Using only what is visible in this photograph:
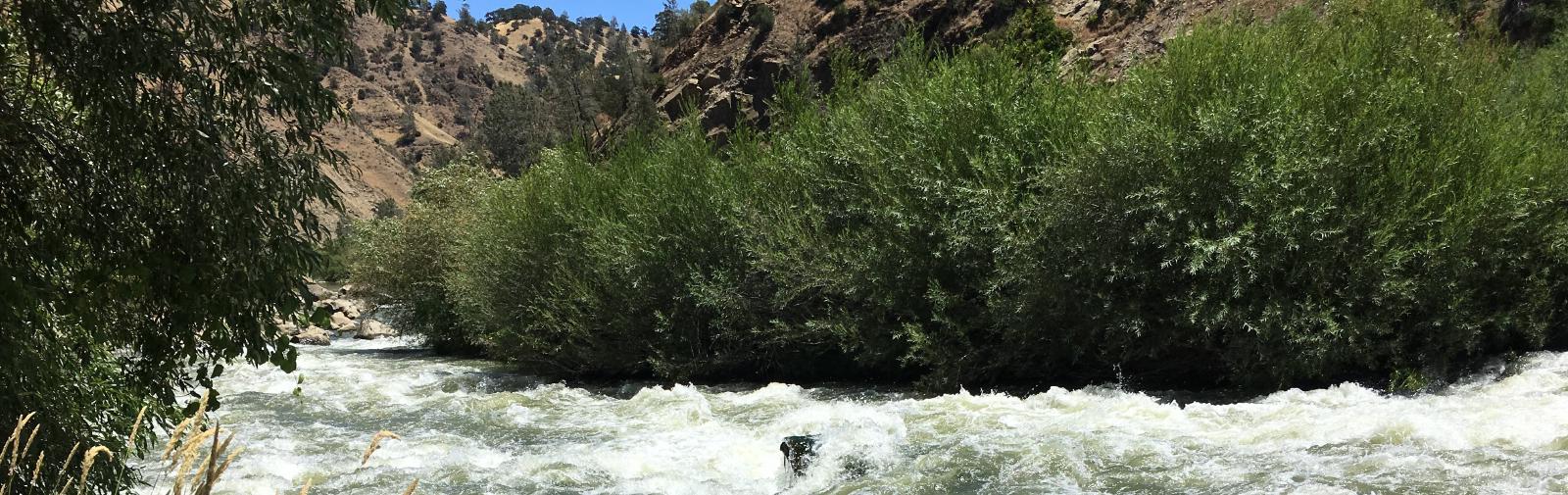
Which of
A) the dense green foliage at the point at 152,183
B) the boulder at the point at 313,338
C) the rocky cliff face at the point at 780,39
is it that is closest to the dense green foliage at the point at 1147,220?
the dense green foliage at the point at 152,183

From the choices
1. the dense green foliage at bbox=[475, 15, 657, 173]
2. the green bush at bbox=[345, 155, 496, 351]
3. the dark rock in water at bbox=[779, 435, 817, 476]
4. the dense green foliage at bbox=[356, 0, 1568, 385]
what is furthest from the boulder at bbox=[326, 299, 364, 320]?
the dark rock in water at bbox=[779, 435, 817, 476]

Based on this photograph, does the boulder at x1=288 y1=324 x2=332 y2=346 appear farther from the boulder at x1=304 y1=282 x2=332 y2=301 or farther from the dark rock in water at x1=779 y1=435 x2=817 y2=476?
the dark rock in water at x1=779 y1=435 x2=817 y2=476

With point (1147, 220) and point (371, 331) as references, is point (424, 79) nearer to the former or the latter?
point (371, 331)

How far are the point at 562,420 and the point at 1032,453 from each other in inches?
348

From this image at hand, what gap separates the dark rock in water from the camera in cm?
1135

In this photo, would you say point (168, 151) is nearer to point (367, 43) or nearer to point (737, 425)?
point (737, 425)

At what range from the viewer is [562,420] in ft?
58.2

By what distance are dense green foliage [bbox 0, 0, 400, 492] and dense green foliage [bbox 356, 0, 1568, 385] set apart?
438 inches

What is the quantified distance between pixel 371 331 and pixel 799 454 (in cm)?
3632

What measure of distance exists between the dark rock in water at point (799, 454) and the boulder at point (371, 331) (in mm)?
34532

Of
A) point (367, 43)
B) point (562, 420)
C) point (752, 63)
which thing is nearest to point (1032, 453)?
point (562, 420)

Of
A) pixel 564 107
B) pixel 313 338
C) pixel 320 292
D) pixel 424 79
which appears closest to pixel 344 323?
pixel 313 338

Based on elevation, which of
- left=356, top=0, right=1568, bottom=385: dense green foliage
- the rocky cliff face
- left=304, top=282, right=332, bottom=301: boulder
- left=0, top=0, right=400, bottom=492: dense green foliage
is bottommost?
left=304, top=282, right=332, bottom=301: boulder

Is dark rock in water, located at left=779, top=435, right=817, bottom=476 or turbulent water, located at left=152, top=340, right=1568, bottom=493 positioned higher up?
dark rock in water, located at left=779, top=435, right=817, bottom=476
